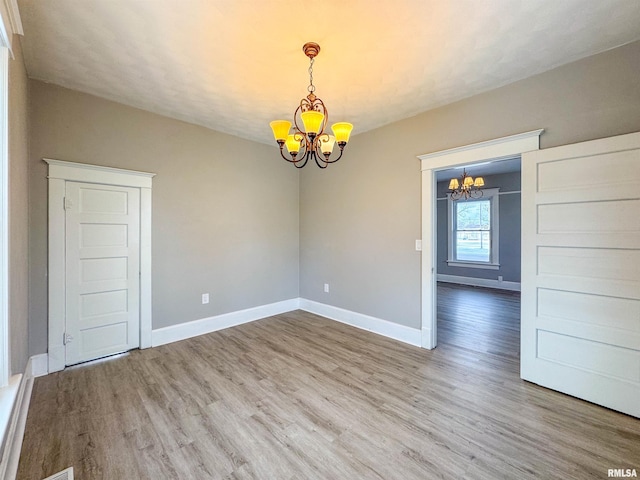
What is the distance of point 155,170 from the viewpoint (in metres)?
3.29

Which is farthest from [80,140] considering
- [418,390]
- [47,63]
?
[418,390]

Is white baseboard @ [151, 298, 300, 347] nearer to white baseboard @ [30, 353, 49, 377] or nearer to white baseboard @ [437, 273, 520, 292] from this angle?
white baseboard @ [30, 353, 49, 377]

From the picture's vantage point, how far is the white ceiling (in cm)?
177

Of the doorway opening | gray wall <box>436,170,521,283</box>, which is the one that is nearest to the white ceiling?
the doorway opening

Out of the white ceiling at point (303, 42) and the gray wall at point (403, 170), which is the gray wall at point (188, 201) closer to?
the white ceiling at point (303, 42)

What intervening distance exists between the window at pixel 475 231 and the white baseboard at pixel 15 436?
794cm

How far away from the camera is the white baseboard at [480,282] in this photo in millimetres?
6438

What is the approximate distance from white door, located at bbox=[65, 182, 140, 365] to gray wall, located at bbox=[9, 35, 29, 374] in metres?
0.35

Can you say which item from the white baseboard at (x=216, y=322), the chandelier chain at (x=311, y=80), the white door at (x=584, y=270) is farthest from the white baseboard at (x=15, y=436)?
the white door at (x=584, y=270)

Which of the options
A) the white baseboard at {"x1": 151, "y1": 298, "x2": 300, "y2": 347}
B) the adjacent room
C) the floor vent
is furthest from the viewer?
the white baseboard at {"x1": 151, "y1": 298, "x2": 300, "y2": 347}

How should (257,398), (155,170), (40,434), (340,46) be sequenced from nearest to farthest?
(40,434) < (340,46) < (257,398) < (155,170)

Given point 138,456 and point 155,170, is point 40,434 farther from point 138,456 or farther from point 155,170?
point 155,170

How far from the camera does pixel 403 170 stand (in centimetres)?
347

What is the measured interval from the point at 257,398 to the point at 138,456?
85 centimetres
